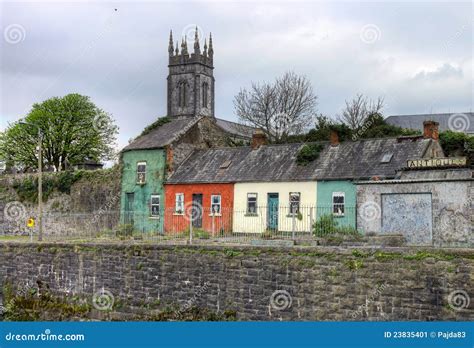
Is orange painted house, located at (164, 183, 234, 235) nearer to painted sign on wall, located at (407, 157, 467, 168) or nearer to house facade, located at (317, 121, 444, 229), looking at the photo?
house facade, located at (317, 121, 444, 229)

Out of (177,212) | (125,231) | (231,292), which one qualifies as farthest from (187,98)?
(231,292)

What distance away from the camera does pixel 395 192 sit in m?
25.6

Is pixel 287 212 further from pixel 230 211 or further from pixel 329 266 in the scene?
pixel 329 266

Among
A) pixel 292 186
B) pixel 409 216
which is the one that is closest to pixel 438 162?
pixel 409 216

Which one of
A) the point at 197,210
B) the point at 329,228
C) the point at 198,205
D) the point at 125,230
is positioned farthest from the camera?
the point at 198,205

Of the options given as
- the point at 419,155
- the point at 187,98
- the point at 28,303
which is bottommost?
the point at 28,303

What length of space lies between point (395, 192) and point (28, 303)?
15.6 m

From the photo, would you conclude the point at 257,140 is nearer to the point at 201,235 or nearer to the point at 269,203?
the point at 269,203

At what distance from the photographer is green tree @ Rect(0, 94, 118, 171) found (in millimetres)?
61188

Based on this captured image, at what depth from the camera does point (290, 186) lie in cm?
3269

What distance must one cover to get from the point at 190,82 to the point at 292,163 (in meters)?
54.8

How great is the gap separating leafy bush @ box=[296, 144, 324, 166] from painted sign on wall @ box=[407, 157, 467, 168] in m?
6.33

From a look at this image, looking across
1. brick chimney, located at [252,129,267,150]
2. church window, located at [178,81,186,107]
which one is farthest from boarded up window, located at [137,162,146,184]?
church window, located at [178,81,186,107]

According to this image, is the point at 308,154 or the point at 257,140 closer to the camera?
the point at 308,154
